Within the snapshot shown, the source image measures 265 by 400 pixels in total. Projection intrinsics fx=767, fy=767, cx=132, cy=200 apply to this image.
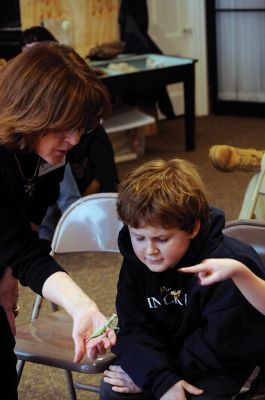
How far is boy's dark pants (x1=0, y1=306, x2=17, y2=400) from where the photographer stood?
69.5 inches

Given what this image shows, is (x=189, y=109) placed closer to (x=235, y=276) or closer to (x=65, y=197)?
(x=65, y=197)

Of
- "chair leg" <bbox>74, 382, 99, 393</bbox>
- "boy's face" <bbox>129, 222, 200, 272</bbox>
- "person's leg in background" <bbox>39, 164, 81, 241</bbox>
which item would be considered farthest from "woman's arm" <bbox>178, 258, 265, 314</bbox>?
"person's leg in background" <bbox>39, 164, 81, 241</bbox>

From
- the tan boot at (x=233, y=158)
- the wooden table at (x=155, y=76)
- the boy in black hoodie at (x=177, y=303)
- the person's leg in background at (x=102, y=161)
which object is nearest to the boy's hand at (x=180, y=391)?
the boy in black hoodie at (x=177, y=303)

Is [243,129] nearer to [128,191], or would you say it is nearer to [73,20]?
[73,20]

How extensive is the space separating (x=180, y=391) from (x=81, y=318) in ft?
0.93

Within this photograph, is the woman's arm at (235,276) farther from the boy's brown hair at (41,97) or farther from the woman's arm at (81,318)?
the boy's brown hair at (41,97)

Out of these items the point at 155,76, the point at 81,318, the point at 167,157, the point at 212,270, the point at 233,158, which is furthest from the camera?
the point at 167,157

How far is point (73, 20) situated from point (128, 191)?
14.2 ft

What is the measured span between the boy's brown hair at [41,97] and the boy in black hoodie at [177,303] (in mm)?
194

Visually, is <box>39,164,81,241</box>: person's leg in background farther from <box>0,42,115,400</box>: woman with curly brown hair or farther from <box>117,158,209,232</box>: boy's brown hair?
<box>117,158,209,232</box>: boy's brown hair

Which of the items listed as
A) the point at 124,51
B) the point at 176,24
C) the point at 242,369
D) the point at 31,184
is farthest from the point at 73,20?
the point at 242,369

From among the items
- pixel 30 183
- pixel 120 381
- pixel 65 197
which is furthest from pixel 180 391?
pixel 65 197

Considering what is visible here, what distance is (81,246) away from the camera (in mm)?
2377

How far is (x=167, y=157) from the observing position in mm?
5355
